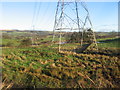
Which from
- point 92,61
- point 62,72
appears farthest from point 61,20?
point 62,72

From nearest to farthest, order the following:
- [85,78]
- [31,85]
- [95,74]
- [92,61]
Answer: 1. [31,85]
2. [85,78]
3. [95,74]
4. [92,61]

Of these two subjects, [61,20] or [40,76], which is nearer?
[40,76]

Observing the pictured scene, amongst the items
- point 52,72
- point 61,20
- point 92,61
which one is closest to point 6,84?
point 52,72

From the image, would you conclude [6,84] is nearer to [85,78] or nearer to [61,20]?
[85,78]

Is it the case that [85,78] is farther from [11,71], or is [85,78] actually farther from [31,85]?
[11,71]

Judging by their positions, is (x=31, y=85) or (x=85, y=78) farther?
(x=85, y=78)

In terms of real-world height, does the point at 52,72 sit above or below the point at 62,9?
below

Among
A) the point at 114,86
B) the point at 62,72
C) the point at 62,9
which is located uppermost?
the point at 62,9

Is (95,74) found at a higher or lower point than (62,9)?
lower

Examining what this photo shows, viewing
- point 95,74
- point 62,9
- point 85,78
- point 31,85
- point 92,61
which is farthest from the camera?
point 62,9
